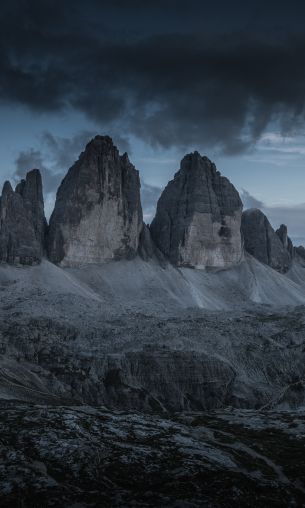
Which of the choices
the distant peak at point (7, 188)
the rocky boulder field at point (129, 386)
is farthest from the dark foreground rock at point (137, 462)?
the distant peak at point (7, 188)

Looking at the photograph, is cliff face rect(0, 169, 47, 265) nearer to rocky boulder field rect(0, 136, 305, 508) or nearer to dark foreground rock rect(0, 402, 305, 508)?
rocky boulder field rect(0, 136, 305, 508)

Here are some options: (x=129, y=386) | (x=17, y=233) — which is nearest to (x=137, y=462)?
(x=129, y=386)

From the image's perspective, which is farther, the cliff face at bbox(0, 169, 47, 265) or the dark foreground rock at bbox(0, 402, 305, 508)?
the cliff face at bbox(0, 169, 47, 265)

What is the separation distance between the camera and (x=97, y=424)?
1861 inches

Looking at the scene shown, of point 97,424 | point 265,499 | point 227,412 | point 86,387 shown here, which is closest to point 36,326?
point 86,387

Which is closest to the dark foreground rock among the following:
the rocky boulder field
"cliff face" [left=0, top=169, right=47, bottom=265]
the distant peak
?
the rocky boulder field

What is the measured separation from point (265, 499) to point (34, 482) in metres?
13.3

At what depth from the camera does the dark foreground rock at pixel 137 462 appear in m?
31.8

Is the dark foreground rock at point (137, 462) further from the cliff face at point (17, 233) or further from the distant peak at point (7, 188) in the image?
the distant peak at point (7, 188)

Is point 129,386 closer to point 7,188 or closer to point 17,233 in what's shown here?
point 17,233

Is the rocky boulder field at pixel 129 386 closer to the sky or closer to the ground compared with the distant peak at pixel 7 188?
closer to the ground

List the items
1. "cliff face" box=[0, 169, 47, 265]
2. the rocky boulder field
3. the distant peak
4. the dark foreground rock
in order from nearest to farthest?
the dark foreground rock, the rocky boulder field, "cliff face" box=[0, 169, 47, 265], the distant peak

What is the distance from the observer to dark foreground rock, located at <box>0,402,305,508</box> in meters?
31.8

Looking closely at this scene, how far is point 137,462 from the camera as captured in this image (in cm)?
3800
